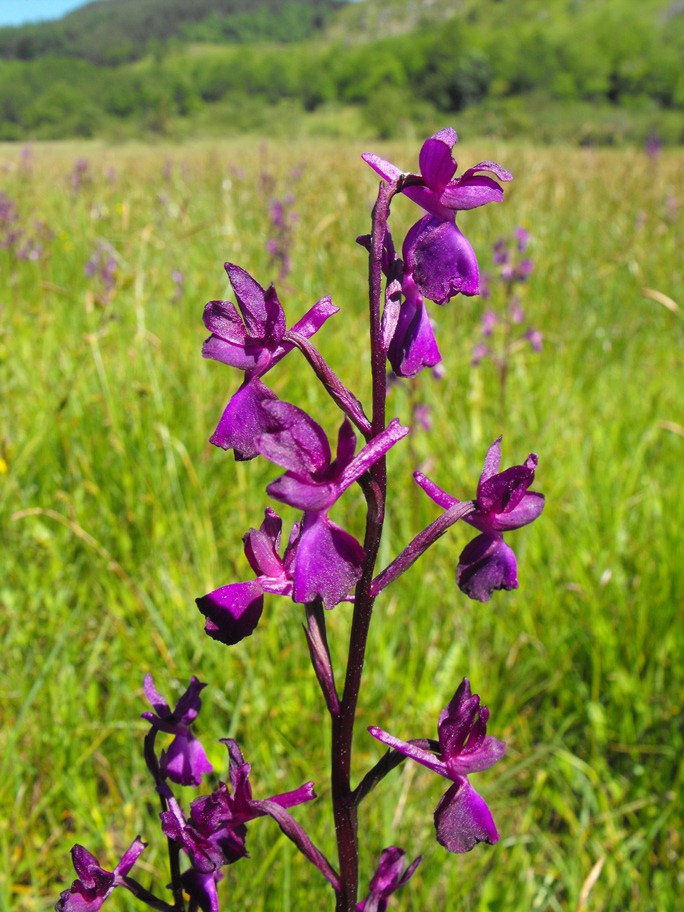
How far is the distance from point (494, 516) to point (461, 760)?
0.27 metres

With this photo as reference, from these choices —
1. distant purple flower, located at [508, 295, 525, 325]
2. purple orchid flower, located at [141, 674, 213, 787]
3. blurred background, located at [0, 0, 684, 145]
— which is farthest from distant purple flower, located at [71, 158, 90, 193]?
purple orchid flower, located at [141, 674, 213, 787]

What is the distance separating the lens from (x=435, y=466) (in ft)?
8.75

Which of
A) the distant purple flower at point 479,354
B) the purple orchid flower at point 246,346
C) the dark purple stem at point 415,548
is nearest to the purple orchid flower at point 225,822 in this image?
the dark purple stem at point 415,548

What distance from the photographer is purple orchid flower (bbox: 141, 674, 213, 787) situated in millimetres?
903

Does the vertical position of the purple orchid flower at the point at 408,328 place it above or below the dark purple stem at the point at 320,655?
above

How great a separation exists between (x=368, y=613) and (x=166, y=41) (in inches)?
5306

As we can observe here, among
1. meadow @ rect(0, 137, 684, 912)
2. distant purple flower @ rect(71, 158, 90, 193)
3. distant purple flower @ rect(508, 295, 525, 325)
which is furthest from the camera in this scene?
distant purple flower @ rect(71, 158, 90, 193)

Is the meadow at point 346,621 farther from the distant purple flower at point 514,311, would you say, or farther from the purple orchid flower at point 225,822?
the purple orchid flower at point 225,822

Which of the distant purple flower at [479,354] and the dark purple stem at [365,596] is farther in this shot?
the distant purple flower at [479,354]

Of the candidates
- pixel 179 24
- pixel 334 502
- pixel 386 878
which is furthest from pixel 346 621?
pixel 179 24

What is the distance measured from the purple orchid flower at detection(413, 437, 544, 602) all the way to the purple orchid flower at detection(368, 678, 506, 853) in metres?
0.11

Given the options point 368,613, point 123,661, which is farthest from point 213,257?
point 368,613

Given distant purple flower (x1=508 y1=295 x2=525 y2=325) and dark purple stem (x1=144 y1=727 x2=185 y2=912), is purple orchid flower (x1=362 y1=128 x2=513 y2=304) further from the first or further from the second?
distant purple flower (x1=508 y1=295 x2=525 y2=325)

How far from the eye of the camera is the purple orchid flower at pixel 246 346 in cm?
70
